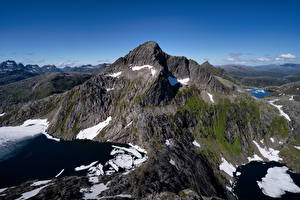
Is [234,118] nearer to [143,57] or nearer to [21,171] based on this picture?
[143,57]

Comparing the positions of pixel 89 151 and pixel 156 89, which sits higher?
pixel 156 89

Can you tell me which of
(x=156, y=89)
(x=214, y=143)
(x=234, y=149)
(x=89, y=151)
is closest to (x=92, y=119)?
(x=89, y=151)

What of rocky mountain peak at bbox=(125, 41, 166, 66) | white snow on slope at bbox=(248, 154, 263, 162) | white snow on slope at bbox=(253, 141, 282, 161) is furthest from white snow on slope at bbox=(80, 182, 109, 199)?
rocky mountain peak at bbox=(125, 41, 166, 66)

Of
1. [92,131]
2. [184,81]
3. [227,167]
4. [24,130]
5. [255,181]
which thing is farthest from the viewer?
[184,81]

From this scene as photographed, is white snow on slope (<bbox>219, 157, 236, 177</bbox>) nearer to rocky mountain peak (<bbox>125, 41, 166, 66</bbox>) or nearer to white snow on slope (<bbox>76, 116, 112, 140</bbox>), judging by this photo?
white snow on slope (<bbox>76, 116, 112, 140</bbox>)

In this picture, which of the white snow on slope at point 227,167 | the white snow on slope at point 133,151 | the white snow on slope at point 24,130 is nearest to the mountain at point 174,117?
the white snow on slope at point 227,167

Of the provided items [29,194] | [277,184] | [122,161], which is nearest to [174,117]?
[122,161]

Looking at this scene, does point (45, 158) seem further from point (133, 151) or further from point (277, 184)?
point (277, 184)
